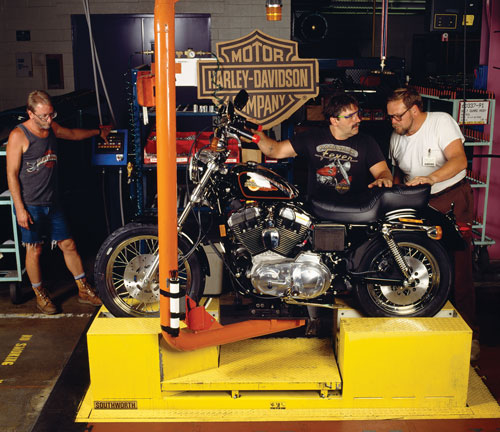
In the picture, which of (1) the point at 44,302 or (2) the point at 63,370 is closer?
(2) the point at 63,370

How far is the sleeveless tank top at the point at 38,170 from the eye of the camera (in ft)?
16.4

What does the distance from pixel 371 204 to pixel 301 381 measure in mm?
1198

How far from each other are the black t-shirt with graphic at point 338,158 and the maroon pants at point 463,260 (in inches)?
24.0

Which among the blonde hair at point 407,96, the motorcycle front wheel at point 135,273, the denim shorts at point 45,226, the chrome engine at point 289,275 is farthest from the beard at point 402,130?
the denim shorts at point 45,226

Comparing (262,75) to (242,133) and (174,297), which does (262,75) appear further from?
(174,297)

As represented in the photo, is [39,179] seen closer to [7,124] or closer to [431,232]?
[7,124]

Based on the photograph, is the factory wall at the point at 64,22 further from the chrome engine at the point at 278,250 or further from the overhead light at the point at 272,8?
the chrome engine at the point at 278,250

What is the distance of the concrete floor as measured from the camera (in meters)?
3.71

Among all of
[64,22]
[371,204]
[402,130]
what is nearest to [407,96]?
[402,130]

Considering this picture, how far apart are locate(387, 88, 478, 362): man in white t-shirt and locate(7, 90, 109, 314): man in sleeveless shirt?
8.94 feet

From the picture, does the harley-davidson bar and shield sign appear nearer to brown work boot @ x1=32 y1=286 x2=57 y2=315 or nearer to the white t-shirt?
the white t-shirt

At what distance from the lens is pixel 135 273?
4082 mm

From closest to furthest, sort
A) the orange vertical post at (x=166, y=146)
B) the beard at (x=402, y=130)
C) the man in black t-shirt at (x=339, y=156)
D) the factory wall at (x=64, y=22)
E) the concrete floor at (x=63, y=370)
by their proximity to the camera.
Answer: the orange vertical post at (x=166, y=146) → the concrete floor at (x=63, y=370) → the man in black t-shirt at (x=339, y=156) → the beard at (x=402, y=130) → the factory wall at (x=64, y=22)

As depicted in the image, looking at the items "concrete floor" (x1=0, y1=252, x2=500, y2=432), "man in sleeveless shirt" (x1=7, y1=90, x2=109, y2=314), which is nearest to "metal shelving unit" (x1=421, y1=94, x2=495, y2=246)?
"concrete floor" (x1=0, y1=252, x2=500, y2=432)
